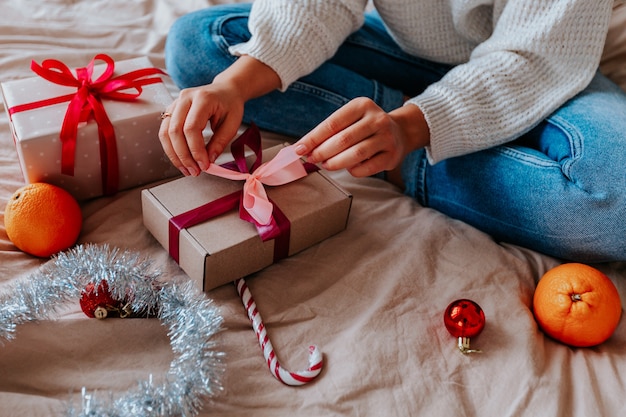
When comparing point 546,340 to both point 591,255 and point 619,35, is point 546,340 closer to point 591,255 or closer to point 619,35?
point 591,255

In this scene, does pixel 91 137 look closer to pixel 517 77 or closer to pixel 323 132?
pixel 323 132

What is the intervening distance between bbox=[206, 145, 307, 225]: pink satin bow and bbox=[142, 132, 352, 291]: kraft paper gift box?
21mm

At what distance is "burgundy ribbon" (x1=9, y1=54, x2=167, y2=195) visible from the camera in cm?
90

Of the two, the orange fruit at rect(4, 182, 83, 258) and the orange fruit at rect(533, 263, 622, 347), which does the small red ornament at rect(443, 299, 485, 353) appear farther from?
the orange fruit at rect(4, 182, 83, 258)

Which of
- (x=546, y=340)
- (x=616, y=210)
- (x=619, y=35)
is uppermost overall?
(x=619, y=35)

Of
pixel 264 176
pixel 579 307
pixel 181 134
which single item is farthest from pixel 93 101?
pixel 579 307

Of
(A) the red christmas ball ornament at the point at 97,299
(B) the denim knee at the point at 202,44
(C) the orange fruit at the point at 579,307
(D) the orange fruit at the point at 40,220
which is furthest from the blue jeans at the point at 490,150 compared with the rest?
(A) the red christmas ball ornament at the point at 97,299

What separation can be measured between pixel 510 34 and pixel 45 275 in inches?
30.0

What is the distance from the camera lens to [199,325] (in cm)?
73

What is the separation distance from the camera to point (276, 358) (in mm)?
783

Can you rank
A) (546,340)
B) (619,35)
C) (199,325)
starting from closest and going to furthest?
(199,325) → (546,340) → (619,35)

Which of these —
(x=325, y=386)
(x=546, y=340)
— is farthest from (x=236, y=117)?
(x=546, y=340)

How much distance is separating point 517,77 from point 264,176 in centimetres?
42

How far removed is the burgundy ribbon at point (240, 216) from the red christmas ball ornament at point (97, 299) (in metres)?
0.12
